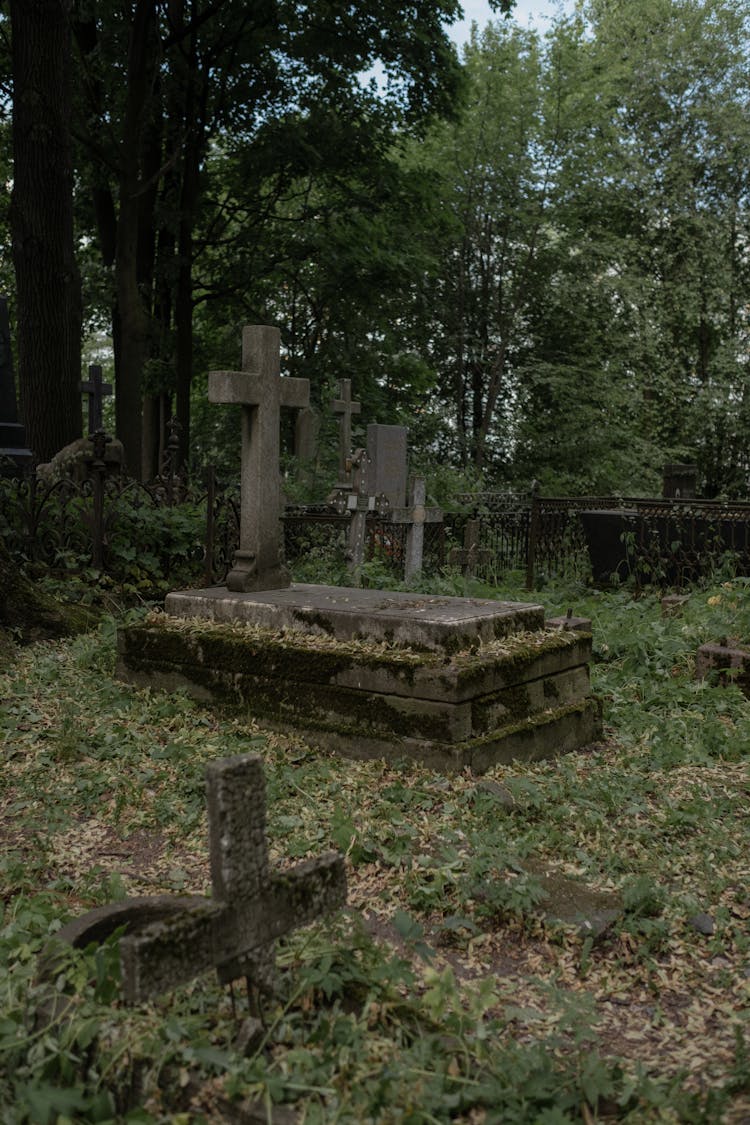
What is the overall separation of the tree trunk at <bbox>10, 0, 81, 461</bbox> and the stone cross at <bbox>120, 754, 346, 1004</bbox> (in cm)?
1060

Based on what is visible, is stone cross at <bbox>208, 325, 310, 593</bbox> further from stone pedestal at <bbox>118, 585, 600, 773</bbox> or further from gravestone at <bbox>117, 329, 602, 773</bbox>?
stone pedestal at <bbox>118, 585, 600, 773</bbox>

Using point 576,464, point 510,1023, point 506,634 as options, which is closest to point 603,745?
A: point 506,634

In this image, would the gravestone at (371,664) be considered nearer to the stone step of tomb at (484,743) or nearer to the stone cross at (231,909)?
the stone step of tomb at (484,743)

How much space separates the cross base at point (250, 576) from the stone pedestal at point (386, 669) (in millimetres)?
116

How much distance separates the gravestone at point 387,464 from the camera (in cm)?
1182

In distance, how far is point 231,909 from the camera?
99.7 inches

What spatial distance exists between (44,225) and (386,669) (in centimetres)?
894

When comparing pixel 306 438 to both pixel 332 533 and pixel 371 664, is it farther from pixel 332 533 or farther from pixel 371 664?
pixel 371 664

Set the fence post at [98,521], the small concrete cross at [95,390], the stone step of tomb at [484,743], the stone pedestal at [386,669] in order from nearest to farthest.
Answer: the stone step of tomb at [484,743] → the stone pedestal at [386,669] → the fence post at [98,521] → the small concrete cross at [95,390]

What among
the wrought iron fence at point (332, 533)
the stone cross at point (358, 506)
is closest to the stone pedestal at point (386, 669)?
the wrought iron fence at point (332, 533)

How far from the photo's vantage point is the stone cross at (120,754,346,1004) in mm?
2338

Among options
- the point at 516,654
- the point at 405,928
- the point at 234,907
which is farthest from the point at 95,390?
the point at 234,907

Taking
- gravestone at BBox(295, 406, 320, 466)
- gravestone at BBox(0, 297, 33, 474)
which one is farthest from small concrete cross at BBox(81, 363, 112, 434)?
gravestone at BBox(0, 297, 33, 474)

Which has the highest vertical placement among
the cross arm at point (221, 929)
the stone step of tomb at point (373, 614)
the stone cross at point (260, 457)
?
the stone cross at point (260, 457)
